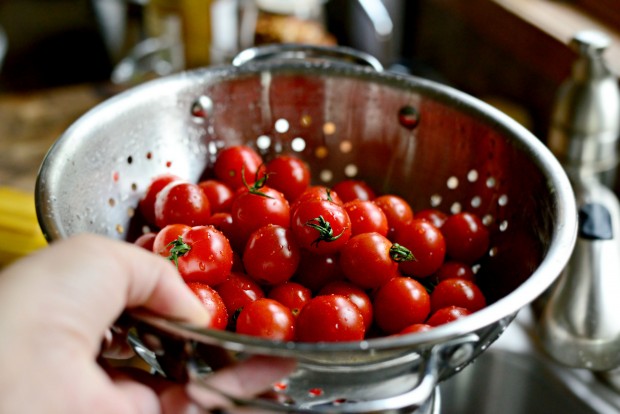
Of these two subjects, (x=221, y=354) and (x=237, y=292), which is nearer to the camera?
(x=221, y=354)

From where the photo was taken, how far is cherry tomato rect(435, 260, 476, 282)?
73 cm

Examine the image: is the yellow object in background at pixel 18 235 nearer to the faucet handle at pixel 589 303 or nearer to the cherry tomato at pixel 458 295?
the cherry tomato at pixel 458 295

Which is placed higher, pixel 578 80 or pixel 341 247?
pixel 578 80

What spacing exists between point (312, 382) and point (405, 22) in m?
1.46

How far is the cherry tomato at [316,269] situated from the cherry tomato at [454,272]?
Result: 0.35 ft

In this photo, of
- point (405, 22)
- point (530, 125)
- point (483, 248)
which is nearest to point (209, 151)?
point (483, 248)

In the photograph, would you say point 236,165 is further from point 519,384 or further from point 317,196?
point 519,384

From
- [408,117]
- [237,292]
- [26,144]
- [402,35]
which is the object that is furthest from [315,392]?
[402,35]

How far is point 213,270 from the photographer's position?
2.13 ft

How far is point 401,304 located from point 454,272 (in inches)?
4.1

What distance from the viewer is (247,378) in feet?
1.57

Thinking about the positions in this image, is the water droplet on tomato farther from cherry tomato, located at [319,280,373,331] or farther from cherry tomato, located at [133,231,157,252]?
cherry tomato, located at [133,231,157,252]

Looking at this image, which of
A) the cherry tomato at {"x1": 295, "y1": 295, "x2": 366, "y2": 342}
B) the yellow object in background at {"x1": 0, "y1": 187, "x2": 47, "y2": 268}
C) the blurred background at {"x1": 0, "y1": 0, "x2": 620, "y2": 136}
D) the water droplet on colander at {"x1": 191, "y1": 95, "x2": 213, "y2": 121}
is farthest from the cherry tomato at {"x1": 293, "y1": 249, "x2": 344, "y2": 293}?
the blurred background at {"x1": 0, "y1": 0, "x2": 620, "y2": 136}

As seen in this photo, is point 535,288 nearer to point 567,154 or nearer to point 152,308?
point 152,308
